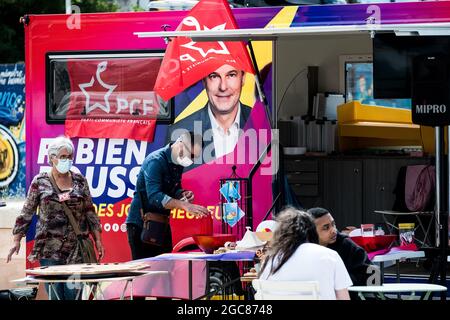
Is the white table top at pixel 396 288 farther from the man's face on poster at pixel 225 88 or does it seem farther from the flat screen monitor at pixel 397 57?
the man's face on poster at pixel 225 88

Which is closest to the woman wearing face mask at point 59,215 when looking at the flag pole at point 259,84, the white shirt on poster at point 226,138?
the white shirt on poster at point 226,138

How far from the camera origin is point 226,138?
31.7 feet

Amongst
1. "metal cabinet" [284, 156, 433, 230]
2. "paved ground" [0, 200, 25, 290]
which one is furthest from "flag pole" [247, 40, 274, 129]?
"paved ground" [0, 200, 25, 290]

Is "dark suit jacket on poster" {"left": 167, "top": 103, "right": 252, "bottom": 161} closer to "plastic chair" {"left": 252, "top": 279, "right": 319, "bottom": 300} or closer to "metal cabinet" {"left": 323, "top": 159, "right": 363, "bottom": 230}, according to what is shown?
"metal cabinet" {"left": 323, "top": 159, "right": 363, "bottom": 230}

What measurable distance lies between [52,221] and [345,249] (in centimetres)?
236

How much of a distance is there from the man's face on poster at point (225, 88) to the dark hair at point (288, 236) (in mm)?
2574

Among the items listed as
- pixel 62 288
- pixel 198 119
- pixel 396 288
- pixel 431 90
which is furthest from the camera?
pixel 198 119

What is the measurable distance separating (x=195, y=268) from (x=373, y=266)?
6.50 feet

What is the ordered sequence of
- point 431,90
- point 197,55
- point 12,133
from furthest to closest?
point 12,133 → point 197,55 → point 431,90

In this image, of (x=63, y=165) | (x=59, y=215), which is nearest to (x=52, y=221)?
(x=59, y=215)

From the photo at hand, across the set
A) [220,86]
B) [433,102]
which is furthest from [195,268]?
[433,102]

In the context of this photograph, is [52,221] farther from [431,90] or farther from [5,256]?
[5,256]

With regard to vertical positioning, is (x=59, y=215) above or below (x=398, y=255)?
above

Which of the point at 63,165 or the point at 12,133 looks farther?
the point at 12,133
